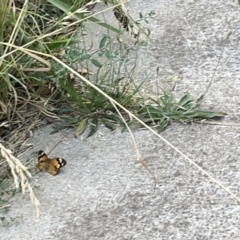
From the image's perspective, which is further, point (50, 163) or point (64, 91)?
point (64, 91)

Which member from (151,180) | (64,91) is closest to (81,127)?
(64,91)

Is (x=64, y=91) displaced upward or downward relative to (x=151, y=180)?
upward

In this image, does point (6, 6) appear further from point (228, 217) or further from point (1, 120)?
point (228, 217)

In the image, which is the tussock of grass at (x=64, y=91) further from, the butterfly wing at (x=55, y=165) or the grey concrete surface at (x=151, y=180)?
the butterfly wing at (x=55, y=165)

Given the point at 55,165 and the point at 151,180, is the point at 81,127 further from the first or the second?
the point at 151,180

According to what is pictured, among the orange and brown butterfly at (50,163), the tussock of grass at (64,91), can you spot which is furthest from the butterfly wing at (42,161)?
the tussock of grass at (64,91)

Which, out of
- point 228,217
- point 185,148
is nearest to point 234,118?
point 185,148
